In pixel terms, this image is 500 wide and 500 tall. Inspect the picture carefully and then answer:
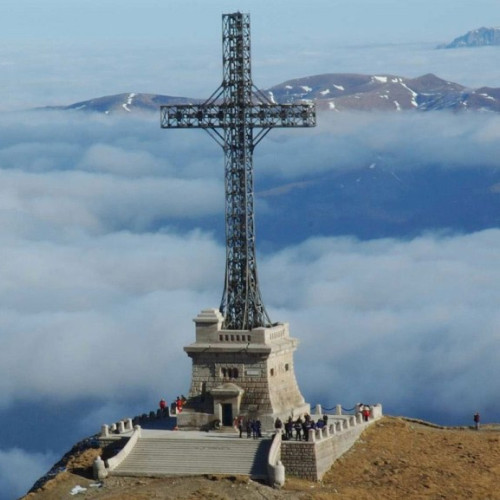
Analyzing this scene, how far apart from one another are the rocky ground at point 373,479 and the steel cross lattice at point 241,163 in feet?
26.9

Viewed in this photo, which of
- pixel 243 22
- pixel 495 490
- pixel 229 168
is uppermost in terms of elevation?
pixel 243 22

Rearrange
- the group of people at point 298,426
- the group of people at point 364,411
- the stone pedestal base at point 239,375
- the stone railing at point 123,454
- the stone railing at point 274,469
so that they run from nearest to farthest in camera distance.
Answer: the stone railing at point 274,469 < the stone railing at point 123,454 < the group of people at point 298,426 < the stone pedestal base at point 239,375 < the group of people at point 364,411

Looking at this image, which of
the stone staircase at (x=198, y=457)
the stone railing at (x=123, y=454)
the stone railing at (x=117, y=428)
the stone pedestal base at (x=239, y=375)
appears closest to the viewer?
the stone staircase at (x=198, y=457)

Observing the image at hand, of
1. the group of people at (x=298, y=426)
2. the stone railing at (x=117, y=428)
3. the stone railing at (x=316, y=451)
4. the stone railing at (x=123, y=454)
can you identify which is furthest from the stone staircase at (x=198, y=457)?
the stone railing at (x=117, y=428)

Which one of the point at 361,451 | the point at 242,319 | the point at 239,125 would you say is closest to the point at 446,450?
the point at 361,451

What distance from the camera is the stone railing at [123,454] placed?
9994 centimetres

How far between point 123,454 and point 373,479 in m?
10.9

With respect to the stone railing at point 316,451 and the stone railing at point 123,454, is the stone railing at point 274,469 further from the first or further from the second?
the stone railing at point 123,454

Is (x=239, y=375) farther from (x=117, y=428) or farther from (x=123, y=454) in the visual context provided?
(x=123, y=454)

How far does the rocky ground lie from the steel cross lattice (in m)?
8.21

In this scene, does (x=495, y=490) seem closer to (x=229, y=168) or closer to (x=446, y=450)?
(x=446, y=450)

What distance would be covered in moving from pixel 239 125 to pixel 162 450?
16.0m

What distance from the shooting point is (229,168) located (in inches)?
4225

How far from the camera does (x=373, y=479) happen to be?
99.1m
